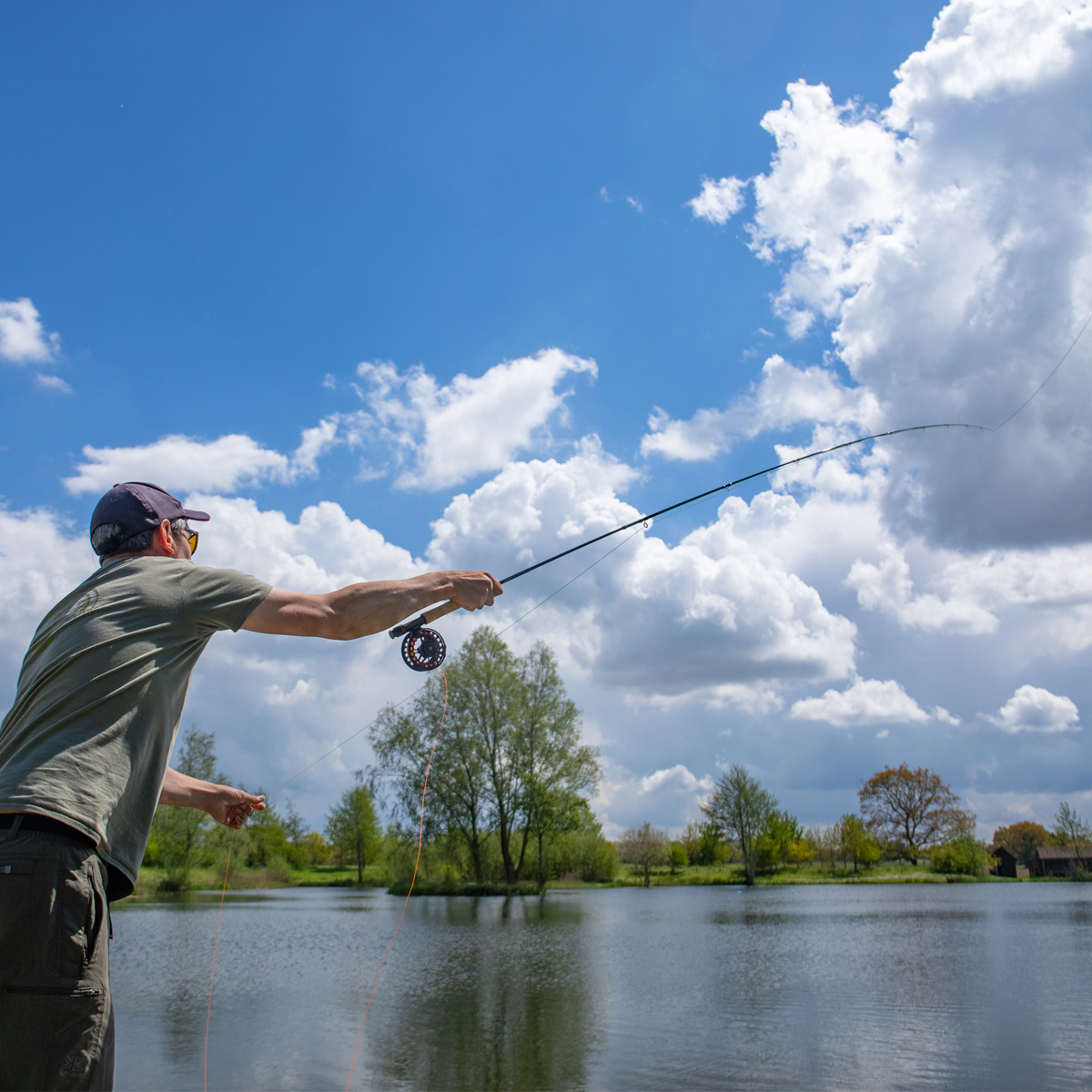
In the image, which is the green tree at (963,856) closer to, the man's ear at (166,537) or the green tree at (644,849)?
the green tree at (644,849)

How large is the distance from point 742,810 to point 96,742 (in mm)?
62218

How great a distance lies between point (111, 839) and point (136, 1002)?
14.3 m

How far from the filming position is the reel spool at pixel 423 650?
4.36 m

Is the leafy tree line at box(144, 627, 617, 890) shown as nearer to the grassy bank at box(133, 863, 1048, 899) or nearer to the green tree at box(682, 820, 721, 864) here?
the grassy bank at box(133, 863, 1048, 899)

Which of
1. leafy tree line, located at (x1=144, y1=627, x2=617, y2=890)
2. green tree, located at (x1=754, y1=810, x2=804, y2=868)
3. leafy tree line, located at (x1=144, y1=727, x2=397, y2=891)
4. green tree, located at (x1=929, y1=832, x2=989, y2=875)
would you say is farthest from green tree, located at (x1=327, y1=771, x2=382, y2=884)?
green tree, located at (x1=929, y1=832, x2=989, y2=875)

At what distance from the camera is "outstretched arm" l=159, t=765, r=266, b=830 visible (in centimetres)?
312

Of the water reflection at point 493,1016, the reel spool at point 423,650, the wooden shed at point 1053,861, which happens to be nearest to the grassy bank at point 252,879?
the water reflection at point 493,1016

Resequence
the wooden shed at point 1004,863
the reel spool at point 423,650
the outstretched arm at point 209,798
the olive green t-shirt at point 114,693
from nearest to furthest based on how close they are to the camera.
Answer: the olive green t-shirt at point 114,693 < the outstretched arm at point 209,798 < the reel spool at point 423,650 < the wooden shed at point 1004,863

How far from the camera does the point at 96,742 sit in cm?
218

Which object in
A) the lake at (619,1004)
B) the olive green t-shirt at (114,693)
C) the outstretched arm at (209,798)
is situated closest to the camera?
the olive green t-shirt at (114,693)

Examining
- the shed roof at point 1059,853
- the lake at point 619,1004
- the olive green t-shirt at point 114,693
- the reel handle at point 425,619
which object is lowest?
the shed roof at point 1059,853

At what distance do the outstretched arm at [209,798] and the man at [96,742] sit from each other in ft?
2.55

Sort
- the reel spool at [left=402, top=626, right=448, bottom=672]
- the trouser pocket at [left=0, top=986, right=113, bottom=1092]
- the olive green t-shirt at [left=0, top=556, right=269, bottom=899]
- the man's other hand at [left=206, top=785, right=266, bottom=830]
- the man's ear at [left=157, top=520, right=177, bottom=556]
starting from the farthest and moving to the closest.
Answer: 1. the reel spool at [left=402, top=626, right=448, bottom=672]
2. the man's other hand at [left=206, top=785, right=266, bottom=830]
3. the man's ear at [left=157, top=520, right=177, bottom=556]
4. the olive green t-shirt at [left=0, top=556, right=269, bottom=899]
5. the trouser pocket at [left=0, top=986, right=113, bottom=1092]

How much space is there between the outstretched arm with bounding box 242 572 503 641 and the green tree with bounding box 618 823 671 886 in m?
53.0
